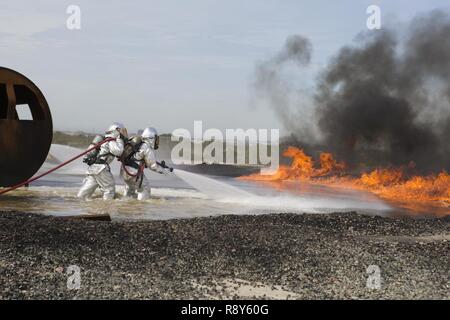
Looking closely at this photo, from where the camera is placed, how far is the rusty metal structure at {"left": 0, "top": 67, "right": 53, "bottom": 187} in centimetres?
1794

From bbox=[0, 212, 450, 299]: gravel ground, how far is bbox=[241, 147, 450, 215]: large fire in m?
9.21

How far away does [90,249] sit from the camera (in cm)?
938

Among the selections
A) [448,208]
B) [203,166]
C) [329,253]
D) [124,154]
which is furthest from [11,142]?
[203,166]

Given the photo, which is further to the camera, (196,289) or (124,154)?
(124,154)

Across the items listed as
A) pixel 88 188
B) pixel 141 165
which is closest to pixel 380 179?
pixel 141 165

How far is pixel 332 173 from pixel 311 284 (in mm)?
22169

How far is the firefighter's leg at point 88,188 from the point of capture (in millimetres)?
17078

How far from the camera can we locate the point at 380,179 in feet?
87.4

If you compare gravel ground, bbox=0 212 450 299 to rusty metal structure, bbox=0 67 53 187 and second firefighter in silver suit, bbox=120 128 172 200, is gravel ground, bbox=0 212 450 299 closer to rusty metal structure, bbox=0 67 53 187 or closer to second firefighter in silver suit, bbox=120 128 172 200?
second firefighter in silver suit, bbox=120 128 172 200

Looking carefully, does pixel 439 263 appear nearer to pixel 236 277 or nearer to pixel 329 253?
pixel 329 253

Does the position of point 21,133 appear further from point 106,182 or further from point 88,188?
point 106,182

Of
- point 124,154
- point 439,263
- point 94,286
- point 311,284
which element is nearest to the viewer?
point 94,286

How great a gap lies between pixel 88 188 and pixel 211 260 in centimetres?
876
